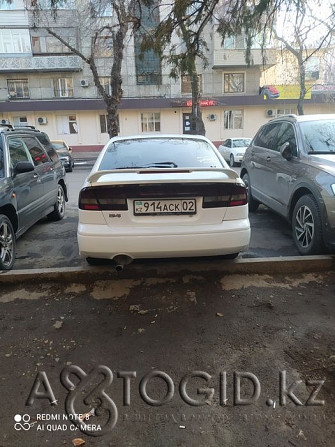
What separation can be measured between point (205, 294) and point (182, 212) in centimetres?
87

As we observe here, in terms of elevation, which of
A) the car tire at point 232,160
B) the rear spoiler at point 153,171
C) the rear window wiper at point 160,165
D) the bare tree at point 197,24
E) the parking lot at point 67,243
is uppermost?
the bare tree at point 197,24

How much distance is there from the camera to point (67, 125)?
30266mm

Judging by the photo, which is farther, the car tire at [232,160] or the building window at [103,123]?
the building window at [103,123]

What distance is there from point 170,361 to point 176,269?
4.56 feet

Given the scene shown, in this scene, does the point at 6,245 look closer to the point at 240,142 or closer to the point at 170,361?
the point at 170,361

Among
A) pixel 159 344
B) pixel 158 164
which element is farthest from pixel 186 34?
pixel 159 344

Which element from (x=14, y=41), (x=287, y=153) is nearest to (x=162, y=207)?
(x=287, y=153)

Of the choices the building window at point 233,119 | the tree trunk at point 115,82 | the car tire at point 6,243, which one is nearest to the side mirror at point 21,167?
the car tire at point 6,243

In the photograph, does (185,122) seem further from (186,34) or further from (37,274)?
(37,274)

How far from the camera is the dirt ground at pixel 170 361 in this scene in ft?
6.66

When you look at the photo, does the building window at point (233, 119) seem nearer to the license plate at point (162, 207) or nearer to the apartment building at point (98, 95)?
the apartment building at point (98, 95)

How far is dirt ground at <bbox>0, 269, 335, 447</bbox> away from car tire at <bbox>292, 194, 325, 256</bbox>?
523 mm

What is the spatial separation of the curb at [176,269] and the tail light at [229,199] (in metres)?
0.78

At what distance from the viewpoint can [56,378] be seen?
243cm
